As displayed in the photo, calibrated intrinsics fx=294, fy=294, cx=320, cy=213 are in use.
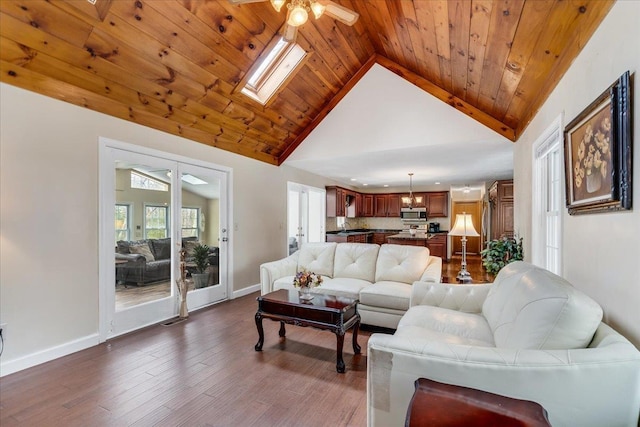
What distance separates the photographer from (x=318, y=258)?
4.24 metres

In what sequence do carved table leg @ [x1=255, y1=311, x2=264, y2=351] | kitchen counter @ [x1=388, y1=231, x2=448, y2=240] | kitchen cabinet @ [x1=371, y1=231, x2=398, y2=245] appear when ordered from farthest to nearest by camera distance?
1. kitchen cabinet @ [x1=371, y1=231, x2=398, y2=245]
2. kitchen counter @ [x1=388, y1=231, x2=448, y2=240]
3. carved table leg @ [x1=255, y1=311, x2=264, y2=351]

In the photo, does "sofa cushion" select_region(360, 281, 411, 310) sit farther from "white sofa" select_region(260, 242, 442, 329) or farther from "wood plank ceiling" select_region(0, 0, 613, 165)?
"wood plank ceiling" select_region(0, 0, 613, 165)

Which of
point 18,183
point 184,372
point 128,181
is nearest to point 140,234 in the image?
point 128,181

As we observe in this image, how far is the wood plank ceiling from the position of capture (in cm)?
214

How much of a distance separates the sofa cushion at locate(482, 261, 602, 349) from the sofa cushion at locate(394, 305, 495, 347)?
11cm

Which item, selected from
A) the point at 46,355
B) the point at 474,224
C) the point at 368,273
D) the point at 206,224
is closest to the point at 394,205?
the point at 474,224

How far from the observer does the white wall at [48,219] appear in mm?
2393

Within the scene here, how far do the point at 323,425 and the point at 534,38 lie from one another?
300 cm

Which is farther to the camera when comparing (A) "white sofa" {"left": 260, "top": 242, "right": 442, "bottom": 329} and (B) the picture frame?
(A) "white sofa" {"left": 260, "top": 242, "right": 442, "bottom": 329}

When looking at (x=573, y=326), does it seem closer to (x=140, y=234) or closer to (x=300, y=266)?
(x=300, y=266)

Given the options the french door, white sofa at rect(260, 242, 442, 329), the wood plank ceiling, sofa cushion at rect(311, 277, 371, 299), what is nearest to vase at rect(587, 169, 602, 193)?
the wood plank ceiling

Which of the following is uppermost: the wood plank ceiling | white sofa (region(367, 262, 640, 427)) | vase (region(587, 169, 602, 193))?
the wood plank ceiling

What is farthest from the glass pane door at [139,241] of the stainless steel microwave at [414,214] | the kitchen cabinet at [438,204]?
the kitchen cabinet at [438,204]

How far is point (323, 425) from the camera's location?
182 centimetres
